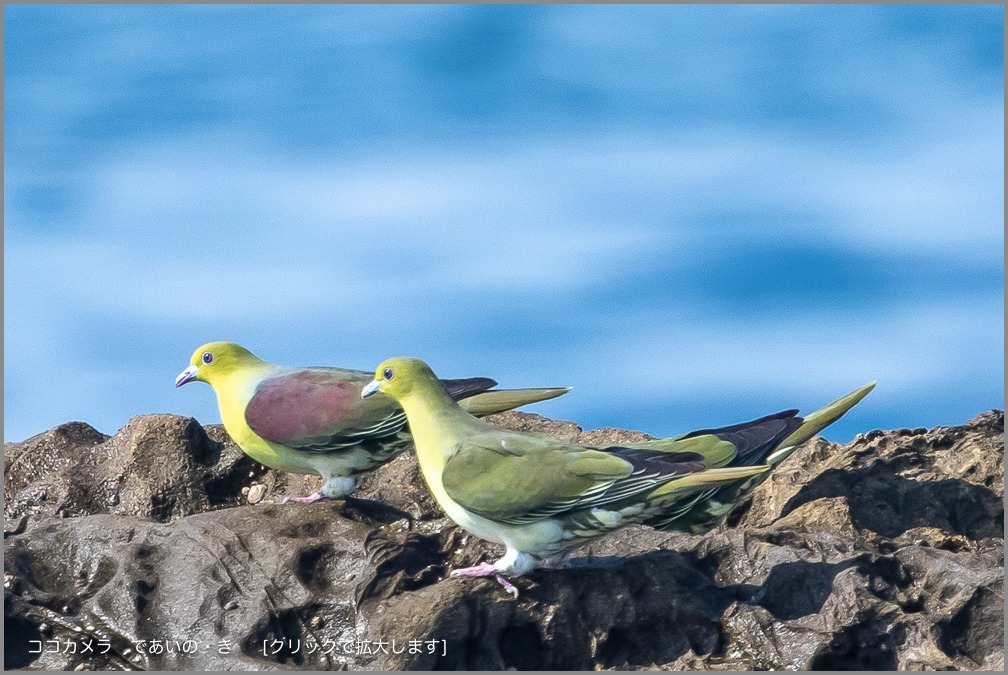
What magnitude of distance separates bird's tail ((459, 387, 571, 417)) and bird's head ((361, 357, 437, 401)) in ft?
3.39

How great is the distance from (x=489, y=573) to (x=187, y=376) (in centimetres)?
376

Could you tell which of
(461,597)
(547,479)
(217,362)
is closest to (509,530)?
(547,479)

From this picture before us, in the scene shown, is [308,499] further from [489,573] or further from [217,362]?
[489,573]

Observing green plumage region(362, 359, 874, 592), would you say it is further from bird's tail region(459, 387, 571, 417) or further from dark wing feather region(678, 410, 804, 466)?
bird's tail region(459, 387, 571, 417)

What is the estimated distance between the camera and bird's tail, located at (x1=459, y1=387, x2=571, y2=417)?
42.2 ft

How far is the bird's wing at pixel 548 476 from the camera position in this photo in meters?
11.0

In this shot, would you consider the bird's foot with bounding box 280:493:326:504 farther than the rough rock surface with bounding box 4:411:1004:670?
Yes

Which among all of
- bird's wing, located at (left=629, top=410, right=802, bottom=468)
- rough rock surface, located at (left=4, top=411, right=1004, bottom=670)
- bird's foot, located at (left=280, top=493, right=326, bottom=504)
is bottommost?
rough rock surface, located at (left=4, top=411, right=1004, bottom=670)

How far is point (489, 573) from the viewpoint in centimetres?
1116

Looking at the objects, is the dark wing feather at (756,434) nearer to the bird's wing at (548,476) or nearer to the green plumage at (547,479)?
the green plumage at (547,479)

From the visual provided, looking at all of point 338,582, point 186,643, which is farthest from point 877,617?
point 186,643

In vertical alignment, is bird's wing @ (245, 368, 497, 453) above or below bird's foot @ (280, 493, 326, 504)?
above

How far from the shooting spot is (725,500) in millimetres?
11812

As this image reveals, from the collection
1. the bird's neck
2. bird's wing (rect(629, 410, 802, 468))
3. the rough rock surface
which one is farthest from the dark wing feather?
the bird's neck
